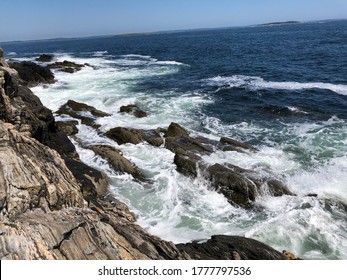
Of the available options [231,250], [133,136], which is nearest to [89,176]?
[133,136]

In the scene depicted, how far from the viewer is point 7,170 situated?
315 inches

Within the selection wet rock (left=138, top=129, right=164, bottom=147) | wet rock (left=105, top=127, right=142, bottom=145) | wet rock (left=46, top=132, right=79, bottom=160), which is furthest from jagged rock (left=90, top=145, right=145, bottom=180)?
wet rock (left=138, top=129, right=164, bottom=147)

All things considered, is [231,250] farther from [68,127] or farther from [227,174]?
[68,127]

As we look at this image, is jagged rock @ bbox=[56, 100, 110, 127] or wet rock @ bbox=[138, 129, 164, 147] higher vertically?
jagged rock @ bbox=[56, 100, 110, 127]

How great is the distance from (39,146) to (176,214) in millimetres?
6866

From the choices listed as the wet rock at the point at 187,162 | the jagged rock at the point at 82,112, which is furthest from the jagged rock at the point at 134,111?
the wet rock at the point at 187,162

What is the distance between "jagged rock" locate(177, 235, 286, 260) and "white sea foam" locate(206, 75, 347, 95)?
89.0 feet

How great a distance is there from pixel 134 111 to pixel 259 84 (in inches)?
711

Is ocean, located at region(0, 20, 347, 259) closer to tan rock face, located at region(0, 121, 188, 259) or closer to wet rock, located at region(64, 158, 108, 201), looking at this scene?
wet rock, located at region(64, 158, 108, 201)

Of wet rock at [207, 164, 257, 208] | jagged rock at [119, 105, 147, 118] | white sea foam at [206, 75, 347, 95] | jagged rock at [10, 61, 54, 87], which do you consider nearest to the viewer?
wet rock at [207, 164, 257, 208]

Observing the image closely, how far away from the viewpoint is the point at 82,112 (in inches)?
1088

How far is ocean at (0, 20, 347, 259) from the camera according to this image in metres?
12.9
